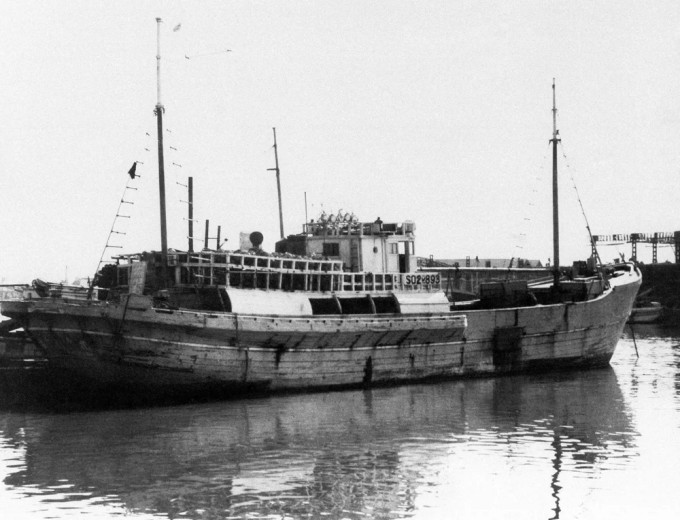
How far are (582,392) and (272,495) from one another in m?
16.8

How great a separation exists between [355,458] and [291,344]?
31.6ft

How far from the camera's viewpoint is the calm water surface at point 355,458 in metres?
15.7

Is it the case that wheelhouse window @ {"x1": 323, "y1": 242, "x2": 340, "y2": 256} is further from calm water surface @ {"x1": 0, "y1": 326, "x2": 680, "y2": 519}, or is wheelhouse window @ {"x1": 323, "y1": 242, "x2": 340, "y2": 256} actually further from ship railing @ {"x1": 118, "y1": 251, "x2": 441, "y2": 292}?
calm water surface @ {"x1": 0, "y1": 326, "x2": 680, "y2": 519}

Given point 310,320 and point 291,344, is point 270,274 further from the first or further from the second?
point 291,344

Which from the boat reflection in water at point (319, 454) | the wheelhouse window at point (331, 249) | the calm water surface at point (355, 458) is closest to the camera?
the calm water surface at point (355, 458)

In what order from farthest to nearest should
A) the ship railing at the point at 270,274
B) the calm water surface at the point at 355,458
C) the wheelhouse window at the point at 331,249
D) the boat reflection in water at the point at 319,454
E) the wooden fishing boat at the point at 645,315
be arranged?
the wooden fishing boat at the point at 645,315
the wheelhouse window at the point at 331,249
the ship railing at the point at 270,274
the boat reflection in water at the point at 319,454
the calm water surface at the point at 355,458

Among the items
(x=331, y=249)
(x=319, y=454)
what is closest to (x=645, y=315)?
(x=331, y=249)

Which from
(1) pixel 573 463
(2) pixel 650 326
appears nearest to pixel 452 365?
(1) pixel 573 463

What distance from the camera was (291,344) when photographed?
2909cm

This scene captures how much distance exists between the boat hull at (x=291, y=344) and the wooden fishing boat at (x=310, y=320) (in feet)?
0.13

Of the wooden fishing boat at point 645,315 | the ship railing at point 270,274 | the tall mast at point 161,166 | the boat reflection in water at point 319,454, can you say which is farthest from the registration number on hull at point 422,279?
the wooden fishing boat at point 645,315

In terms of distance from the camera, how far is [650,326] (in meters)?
67.6

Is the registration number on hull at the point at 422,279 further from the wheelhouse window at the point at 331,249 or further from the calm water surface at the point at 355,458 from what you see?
the calm water surface at the point at 355,458

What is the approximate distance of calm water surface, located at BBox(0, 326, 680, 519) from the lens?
51.6 ft
